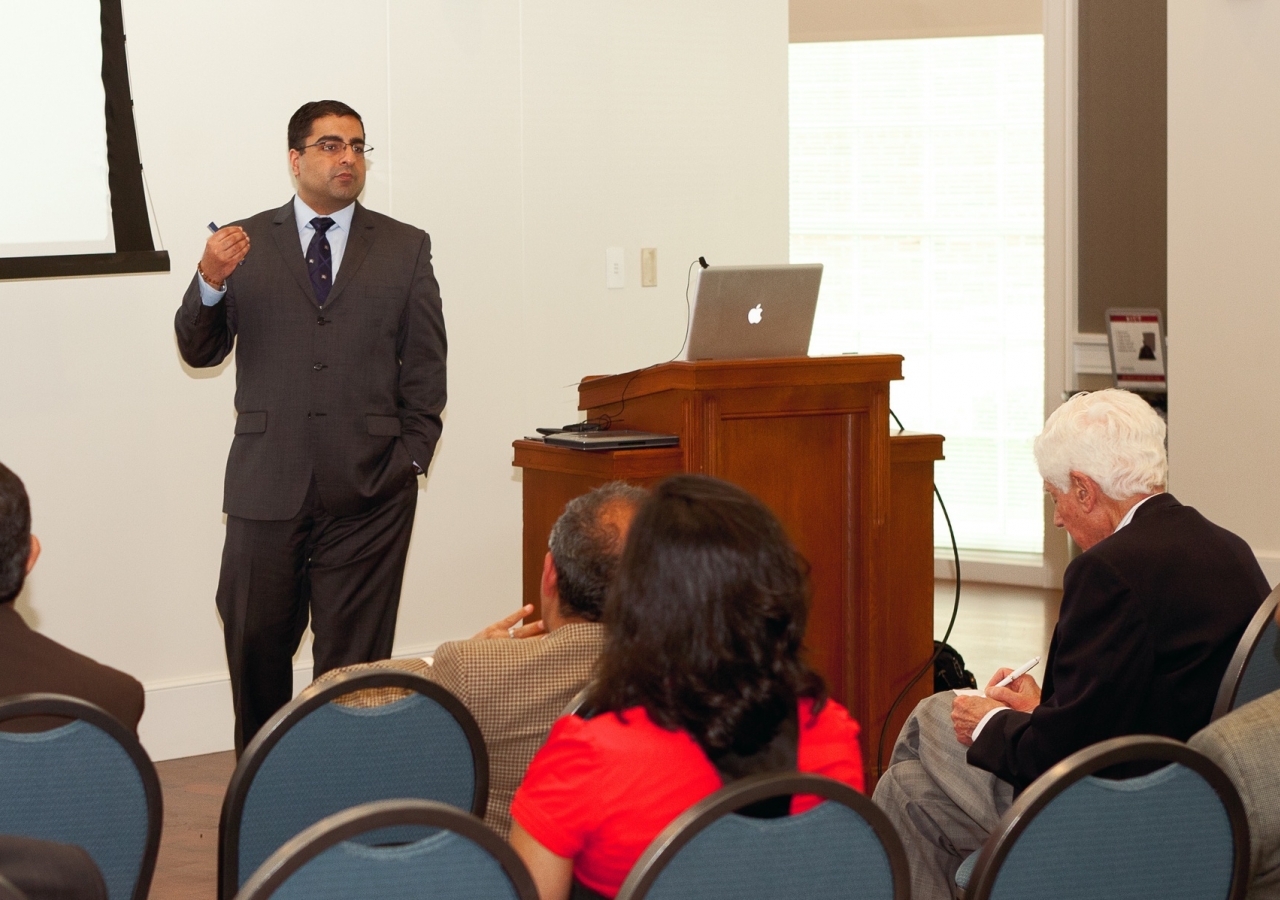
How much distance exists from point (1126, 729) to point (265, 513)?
2.31 m

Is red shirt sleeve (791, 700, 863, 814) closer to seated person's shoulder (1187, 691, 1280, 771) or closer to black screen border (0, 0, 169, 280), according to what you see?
seated person's shoulder (1187, 691, 1280, 771)

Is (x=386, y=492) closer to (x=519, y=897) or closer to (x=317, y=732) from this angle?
(x=317, y=732)

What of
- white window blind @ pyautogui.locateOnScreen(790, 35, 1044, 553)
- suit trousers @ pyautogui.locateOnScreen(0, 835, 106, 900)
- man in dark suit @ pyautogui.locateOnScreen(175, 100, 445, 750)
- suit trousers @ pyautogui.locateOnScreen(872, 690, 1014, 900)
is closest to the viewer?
suit trousers @ pyautogui.locateOnScreen(0, 835, 106, 900)

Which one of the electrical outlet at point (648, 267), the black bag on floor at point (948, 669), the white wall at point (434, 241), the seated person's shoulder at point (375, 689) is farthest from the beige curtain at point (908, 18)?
the seated person's shoulder at point (375, 689)

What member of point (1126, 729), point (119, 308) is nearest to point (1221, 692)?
point (1126, 729)

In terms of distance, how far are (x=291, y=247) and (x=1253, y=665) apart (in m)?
2.60

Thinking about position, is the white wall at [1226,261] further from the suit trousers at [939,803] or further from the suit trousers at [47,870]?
the suit trousers at [47,870]

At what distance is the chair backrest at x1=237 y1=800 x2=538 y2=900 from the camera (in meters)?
1.28

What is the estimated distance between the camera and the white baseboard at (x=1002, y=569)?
7.06m

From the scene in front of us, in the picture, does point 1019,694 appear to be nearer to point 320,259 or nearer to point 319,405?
point 319,405

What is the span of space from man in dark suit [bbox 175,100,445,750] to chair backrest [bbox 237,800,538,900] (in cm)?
249

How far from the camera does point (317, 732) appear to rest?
6.49ft

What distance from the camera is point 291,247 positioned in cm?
376

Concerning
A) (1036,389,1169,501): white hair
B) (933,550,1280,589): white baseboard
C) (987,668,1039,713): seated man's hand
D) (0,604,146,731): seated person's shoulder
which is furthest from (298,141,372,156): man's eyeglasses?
(933,550,1280,589): white baseboard
